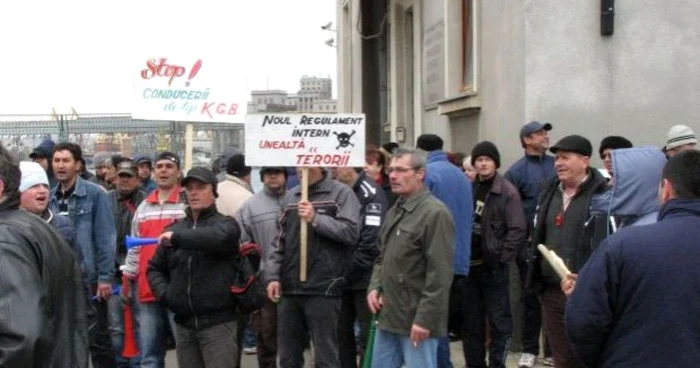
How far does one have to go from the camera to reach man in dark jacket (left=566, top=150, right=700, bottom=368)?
397 cm

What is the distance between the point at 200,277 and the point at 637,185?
9.77ft

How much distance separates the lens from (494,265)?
8.39 m

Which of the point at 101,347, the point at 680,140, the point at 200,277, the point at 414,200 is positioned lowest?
the point at 101,347

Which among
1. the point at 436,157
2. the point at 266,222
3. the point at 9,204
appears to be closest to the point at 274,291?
the point at 266,222

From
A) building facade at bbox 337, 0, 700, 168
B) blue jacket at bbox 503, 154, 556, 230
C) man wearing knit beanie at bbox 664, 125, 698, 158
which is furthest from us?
building facade at bbox 337, 0, 700, 168

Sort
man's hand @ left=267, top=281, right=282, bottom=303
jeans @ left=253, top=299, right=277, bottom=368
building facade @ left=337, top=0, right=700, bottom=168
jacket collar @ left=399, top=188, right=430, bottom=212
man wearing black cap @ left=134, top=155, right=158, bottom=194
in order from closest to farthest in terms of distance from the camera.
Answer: jacket collar @ left=399, top=188, right=430, bottom=212 → man's hand @ left=267, top=281, right=282, bottom=303 → jeans @ left=253, top=299, right=277, bottom=368 → man wearing black cap @ left=134, top=155, right=158, bottom=194 → building facade @ left=337, top=0, right=700, bottom=168

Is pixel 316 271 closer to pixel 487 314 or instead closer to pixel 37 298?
pixel 487 314

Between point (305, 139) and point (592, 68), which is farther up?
point (592, 68)

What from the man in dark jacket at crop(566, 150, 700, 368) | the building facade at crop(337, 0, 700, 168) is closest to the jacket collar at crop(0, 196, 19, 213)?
the man in dark jacket at crop(566, 150, 700, 368)

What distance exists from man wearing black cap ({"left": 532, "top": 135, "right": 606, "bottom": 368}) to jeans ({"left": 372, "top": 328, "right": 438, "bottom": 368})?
818 millimetres

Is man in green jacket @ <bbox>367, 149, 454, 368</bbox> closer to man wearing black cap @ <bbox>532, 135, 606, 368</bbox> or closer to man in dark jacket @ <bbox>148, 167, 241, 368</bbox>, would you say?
man wearing black cap @ <bbox>532, 135, 606, 368</bbox>

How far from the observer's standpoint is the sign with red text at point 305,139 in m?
7.93

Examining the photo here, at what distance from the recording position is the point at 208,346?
6.75 metres

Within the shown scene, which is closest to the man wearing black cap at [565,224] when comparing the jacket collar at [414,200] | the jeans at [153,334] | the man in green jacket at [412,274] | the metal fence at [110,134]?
the man in green jacket at [412,274]
